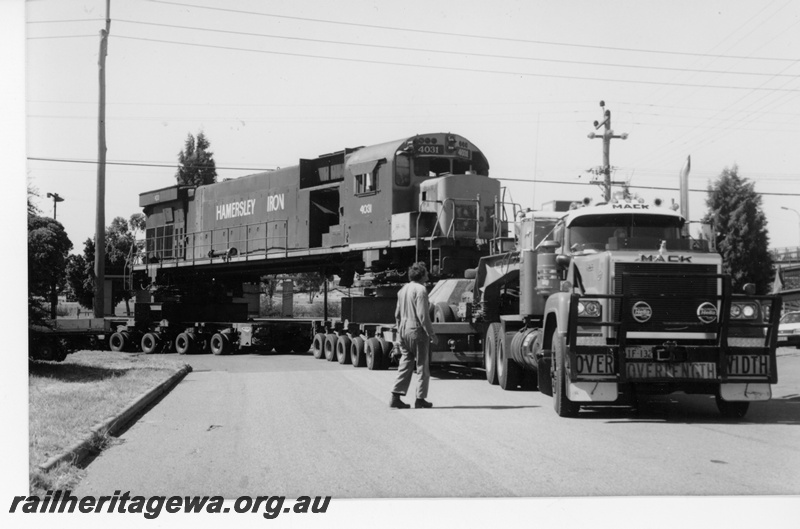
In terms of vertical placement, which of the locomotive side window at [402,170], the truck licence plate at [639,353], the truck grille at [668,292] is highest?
the locomotive side window at [402,170]

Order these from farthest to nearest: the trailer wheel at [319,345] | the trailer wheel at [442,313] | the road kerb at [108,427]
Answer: the trailer wheel at [319,345] < the trailer wheel at [442,313] < the road kerb at [108,427]

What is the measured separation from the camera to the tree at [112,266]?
1028 inches

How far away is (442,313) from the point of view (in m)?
18.0

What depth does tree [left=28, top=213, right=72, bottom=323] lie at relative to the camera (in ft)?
48.8

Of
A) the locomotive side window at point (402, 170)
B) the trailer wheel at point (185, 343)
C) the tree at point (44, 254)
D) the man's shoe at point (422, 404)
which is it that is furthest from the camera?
the trailer wheel at point (185, 343)

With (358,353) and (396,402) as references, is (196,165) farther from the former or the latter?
(396,402)

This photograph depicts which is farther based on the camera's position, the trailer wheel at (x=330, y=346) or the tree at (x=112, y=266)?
the tree at (x=112, y=266)

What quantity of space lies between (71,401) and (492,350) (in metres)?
7.45

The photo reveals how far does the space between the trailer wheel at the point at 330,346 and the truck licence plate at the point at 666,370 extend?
13601mm

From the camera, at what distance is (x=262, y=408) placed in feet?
41.7

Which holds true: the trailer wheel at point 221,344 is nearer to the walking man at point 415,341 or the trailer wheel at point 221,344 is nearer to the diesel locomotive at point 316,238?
the diesel locomotive at point 316,238

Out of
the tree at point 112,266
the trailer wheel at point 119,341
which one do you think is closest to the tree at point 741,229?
the tree at point 112,266

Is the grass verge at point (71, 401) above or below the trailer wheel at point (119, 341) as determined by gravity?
above

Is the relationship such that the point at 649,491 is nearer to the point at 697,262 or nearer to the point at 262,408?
the point at 697,262
